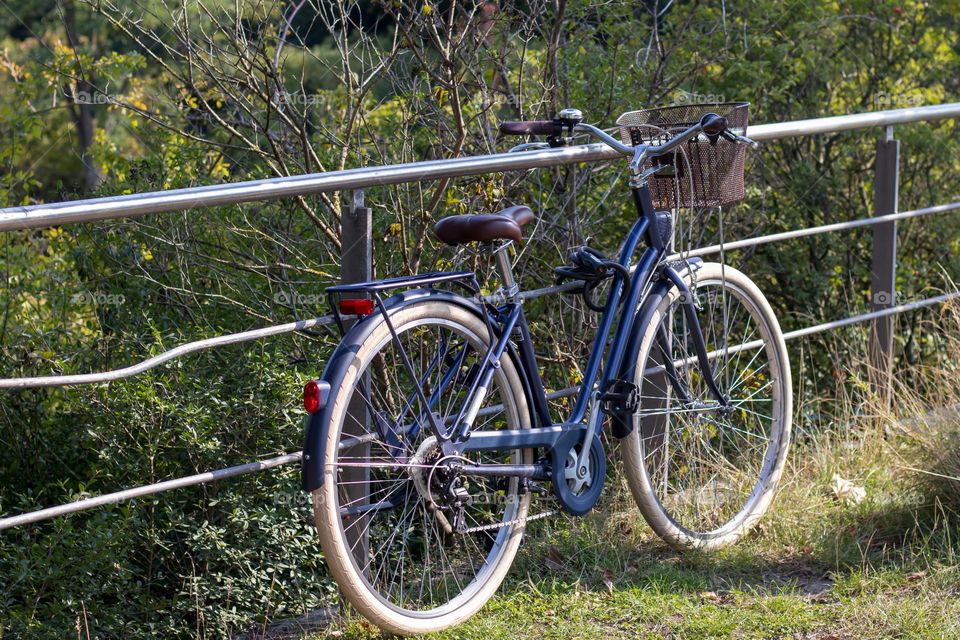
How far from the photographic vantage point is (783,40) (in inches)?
248

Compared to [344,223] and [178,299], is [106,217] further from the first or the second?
[178,299]

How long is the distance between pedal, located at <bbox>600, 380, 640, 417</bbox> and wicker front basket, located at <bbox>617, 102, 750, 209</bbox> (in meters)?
0.58

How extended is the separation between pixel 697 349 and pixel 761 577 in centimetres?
74

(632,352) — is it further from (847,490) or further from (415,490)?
(847,490)

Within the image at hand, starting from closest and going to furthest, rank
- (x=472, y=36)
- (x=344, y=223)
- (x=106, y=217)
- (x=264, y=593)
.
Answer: (x=106, y=217)
(x=344, y=223)
(x=264, y=593)
(x=472, y=36)

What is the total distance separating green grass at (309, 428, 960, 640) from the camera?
314 centimetres

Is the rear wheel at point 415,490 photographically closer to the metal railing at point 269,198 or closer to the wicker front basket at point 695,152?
the metal railing at point 269,198

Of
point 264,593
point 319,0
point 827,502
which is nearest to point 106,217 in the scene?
point 264,593

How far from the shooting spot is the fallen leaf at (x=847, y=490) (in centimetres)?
400

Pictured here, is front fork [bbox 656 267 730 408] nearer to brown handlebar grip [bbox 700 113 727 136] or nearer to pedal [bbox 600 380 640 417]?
pedal [bbox 600 380 640 417]

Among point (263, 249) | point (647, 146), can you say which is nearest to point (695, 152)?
point (647, 146)

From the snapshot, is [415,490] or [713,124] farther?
[713,124]

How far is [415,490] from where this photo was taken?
3020 mm

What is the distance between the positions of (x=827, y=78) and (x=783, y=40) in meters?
0.42
